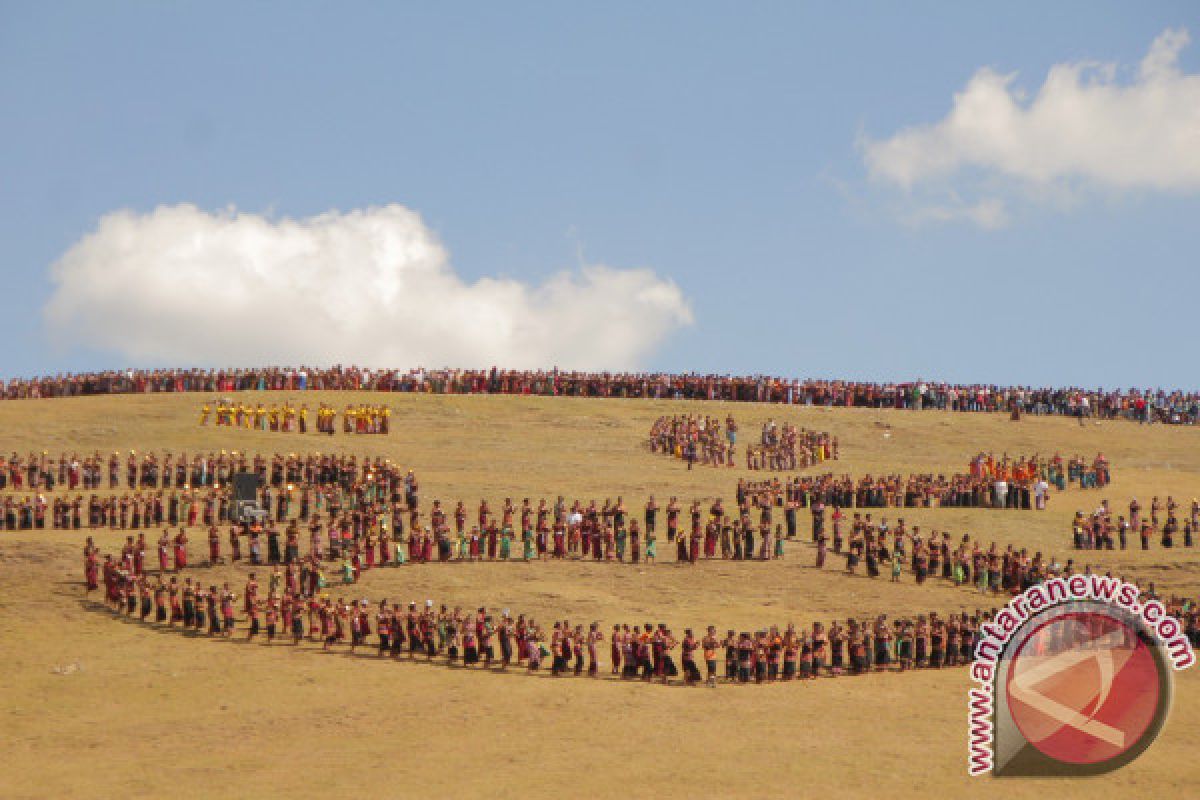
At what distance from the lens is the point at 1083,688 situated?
2734 cm

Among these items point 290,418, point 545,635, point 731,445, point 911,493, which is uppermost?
point 290,418

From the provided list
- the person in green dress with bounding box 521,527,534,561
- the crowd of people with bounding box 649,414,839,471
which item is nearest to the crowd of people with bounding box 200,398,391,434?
the crowd of people with bounding box 649,414,839,471

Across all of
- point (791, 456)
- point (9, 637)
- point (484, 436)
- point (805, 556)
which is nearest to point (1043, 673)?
point (805, 556)

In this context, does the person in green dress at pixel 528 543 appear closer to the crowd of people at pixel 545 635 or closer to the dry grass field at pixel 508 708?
the dry grass field at pixel 508 708

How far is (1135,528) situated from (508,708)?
2638 cm

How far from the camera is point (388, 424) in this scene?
6059 cm

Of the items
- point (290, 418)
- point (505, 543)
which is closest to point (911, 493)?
point (505, 543)

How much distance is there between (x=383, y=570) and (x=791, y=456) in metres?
23.4

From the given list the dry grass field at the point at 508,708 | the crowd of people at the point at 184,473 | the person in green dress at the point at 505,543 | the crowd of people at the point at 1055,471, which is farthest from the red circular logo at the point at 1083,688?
the crowd of people at the point at 184,473

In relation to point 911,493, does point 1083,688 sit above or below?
below

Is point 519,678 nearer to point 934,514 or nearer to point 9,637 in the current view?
point 9,637

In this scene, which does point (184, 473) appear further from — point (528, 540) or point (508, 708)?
point (508, 708)

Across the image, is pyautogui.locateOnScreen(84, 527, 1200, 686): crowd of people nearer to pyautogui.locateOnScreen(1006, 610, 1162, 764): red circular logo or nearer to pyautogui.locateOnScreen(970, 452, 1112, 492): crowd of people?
Answer: pyautogui.locateOnScreen(1006, 610, 1162, 764): red circular logo

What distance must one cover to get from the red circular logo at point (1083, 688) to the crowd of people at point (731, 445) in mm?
24644
